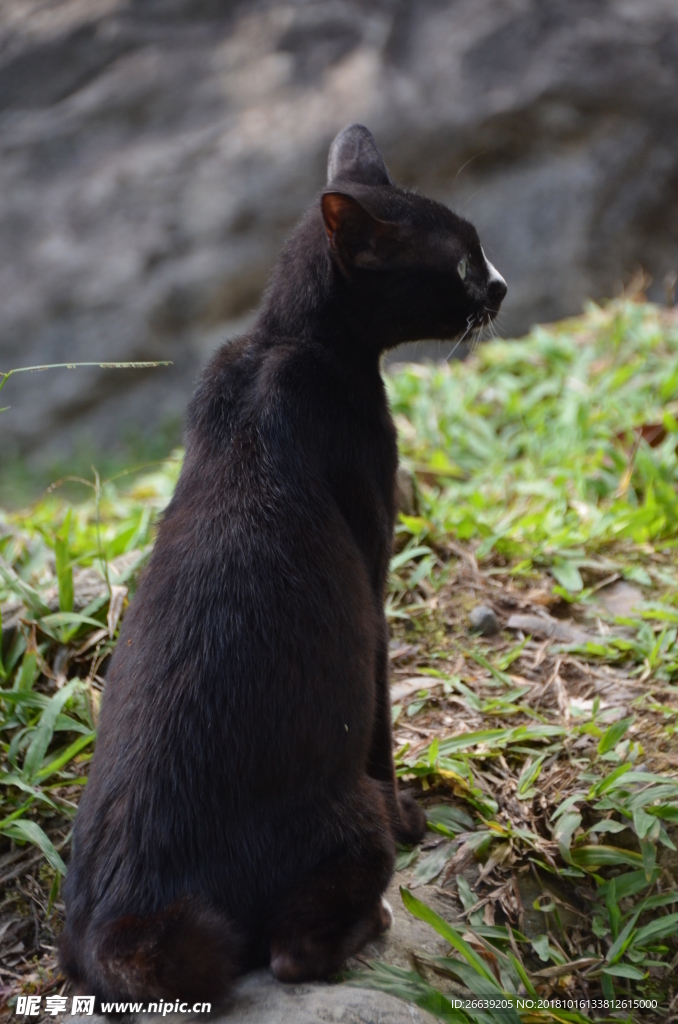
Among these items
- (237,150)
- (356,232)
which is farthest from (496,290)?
(237,150)

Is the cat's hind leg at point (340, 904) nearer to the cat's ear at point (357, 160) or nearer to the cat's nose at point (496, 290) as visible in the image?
the cat's nose at point (496, 290)

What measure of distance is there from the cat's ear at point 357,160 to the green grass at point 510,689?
127 cm

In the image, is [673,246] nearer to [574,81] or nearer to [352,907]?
[574,81]

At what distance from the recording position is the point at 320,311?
2523 millimetres

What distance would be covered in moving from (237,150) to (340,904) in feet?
24.3

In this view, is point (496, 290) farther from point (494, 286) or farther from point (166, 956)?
point (166, 956)

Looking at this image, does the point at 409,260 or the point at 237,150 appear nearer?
the point at 409,260

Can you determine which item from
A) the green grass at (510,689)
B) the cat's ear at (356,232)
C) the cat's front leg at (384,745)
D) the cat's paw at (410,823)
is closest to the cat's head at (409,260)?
the cat's ear at (356,232)

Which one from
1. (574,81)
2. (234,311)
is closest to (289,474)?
(234,311)

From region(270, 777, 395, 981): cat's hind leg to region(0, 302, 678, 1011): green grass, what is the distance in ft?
0.32

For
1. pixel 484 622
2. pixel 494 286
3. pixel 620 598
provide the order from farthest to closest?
1. pixel 620 598
2. pixel 484 622
3. pixel 494 286

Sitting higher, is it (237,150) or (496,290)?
(237,150)

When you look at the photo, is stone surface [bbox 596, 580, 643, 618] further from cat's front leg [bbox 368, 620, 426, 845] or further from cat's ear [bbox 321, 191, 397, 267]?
cat's ear [bbox 321, 191, 397, 267]

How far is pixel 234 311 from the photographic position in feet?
27.4
